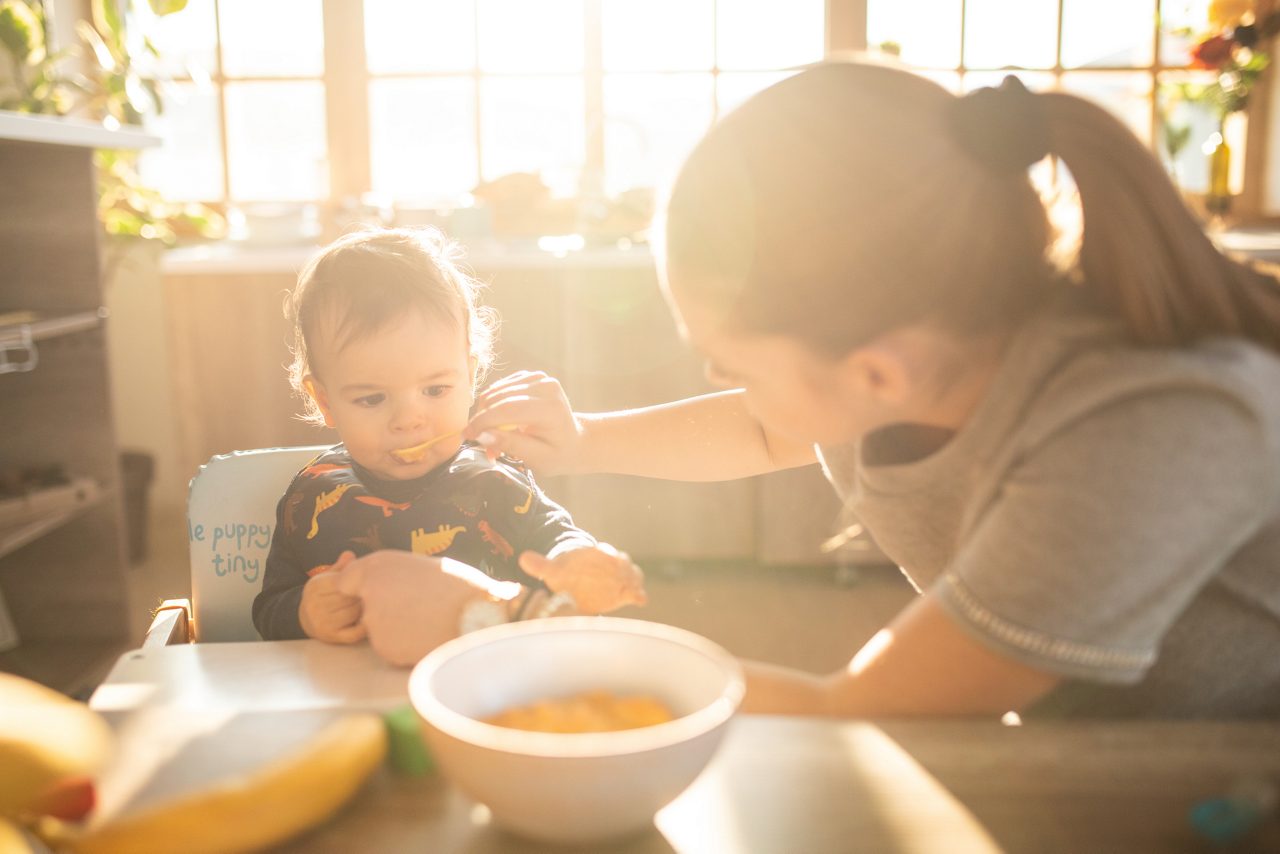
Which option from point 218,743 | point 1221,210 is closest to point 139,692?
point 218,743

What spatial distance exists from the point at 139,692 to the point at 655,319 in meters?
2.36

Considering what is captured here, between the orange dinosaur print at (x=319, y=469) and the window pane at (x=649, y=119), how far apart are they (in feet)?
8.88

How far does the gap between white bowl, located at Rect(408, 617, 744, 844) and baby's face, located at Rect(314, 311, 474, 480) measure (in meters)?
0.69

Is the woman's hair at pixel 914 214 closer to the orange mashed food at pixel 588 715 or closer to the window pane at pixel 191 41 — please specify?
the orange mashed food at pixel 588 715

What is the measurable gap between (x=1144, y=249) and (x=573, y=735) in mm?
473

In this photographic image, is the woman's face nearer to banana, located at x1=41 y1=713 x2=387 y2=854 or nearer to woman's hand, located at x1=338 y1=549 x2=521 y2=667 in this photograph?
woman's hand, located at x1=338 y1=549 x2=521 y2=667

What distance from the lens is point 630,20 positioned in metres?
3.78

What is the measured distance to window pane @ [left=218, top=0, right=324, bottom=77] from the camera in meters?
3.80

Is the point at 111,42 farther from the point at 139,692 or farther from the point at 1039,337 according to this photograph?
the point at 1039,337

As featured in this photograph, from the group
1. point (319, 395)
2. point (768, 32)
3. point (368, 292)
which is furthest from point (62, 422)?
point (768, 32)

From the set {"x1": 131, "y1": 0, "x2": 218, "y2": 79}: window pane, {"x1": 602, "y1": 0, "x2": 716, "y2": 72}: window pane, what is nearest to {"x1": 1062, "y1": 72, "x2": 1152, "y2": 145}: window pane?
{"x1": 602, "y1": 0, "x2": 716, "y2": 72}: window pane

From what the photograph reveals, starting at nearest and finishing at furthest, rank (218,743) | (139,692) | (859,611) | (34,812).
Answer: (34,812)
(218,743)
(139,692)
(859,611)

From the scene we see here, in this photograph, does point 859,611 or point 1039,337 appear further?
point 859,611

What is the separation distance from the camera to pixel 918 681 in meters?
0.69
